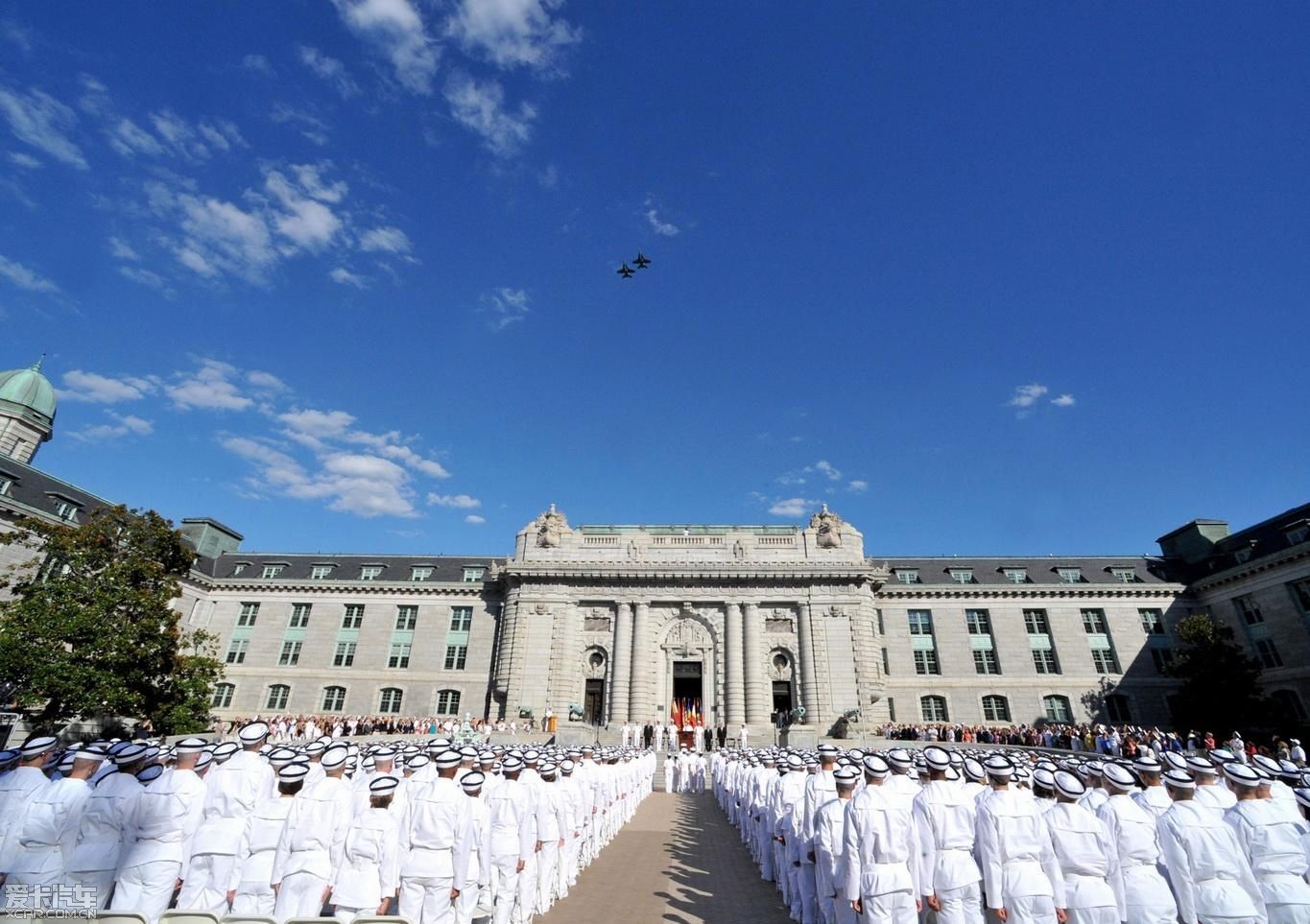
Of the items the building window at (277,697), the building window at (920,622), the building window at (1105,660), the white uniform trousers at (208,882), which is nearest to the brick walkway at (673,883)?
the white uniform trousers at (208,882)

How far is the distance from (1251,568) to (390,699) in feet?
197

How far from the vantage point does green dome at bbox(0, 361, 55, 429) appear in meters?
57.8

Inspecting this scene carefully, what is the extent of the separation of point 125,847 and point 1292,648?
5377 centimetres

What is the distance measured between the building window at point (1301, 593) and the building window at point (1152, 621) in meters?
9.31

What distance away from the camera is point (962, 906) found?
7.31 m

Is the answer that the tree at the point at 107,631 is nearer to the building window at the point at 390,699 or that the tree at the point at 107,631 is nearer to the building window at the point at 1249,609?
the building window at the point at 390,699

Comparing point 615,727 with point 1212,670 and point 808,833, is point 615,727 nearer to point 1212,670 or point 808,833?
point 808,833

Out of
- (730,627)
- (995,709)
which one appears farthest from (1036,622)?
(730,627)

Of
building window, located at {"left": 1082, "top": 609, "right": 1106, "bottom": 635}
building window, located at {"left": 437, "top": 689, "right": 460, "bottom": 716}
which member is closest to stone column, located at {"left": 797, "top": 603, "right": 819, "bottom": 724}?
building window, located at {"left": 1082, "top": 609, "right": 1106, "bottom": 635}

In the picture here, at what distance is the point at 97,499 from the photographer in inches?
1740

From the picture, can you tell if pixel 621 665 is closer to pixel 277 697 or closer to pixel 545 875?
pixel 277 697

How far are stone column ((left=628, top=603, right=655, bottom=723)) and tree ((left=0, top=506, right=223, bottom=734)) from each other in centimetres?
2421

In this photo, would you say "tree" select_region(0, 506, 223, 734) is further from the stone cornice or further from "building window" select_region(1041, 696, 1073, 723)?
the stone cornice

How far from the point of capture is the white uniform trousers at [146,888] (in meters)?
6.66
